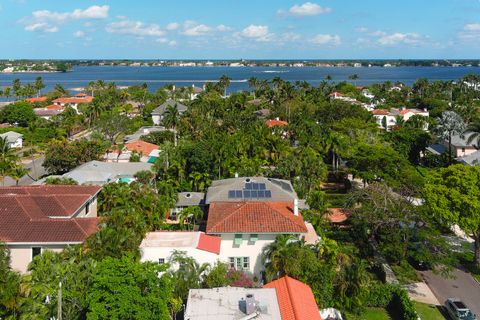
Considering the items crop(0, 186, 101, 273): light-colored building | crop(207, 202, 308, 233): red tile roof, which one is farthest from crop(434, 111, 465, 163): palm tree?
crop(0, 186, 101, 273): light-colored building

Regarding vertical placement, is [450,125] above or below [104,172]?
above

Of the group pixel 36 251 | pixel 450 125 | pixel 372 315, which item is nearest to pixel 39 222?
pixel 36 251

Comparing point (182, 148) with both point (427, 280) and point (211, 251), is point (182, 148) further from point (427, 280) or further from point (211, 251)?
point (427, 280)

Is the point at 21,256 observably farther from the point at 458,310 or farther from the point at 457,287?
the point at 457,287

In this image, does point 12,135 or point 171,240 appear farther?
point 12,135

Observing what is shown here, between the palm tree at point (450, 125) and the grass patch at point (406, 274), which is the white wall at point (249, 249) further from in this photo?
the palm tree at point (450, 125)
